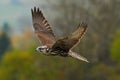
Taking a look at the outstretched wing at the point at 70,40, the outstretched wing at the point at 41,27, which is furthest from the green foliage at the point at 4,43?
the outstretched wing at the point at 70,40

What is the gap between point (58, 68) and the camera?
34.1m

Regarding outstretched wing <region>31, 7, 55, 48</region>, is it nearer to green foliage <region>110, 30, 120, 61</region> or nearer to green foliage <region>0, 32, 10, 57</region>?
green foliage <region>110, 30, 120, 61</region>

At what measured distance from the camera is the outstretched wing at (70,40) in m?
9.08

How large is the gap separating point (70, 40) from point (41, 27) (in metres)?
2.67

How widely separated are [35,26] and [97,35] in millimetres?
22851

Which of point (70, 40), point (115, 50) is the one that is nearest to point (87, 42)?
point (115, 50)

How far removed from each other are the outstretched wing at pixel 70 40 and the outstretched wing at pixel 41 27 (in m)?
1.33

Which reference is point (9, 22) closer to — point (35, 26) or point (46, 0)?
point (46, 0)

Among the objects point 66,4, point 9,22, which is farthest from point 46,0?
point 9,22

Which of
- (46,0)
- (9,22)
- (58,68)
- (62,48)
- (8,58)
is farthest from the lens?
(9,22)

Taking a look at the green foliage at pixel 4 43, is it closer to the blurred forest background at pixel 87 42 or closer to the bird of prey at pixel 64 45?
the blurred forest background at pixel 87 42

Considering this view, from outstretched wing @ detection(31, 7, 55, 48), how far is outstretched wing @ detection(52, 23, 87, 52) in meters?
1.33

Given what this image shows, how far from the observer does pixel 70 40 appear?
9.07 m

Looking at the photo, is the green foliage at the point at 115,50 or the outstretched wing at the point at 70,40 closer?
the outstretched wing at the point at 70,40
